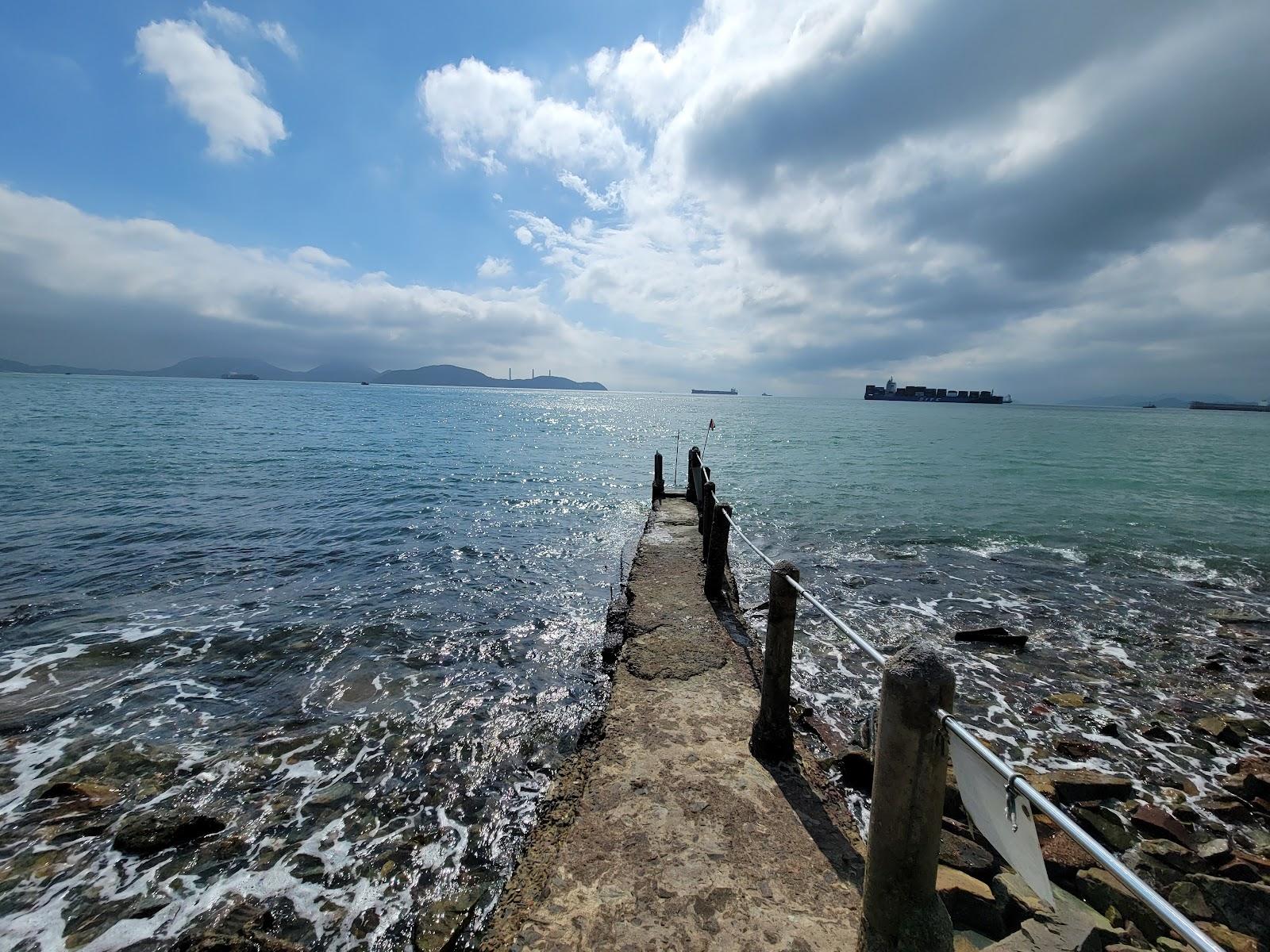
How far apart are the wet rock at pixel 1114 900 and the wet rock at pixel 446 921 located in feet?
16.0

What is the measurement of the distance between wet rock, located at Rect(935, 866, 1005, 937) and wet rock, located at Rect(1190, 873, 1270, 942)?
1.98 m

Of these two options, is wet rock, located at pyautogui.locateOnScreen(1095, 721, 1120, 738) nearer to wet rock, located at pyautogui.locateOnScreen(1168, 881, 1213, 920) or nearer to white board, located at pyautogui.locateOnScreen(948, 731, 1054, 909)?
wet rock, located at pyautogui.locateOnScreen(1168, 881, 1213, 920)

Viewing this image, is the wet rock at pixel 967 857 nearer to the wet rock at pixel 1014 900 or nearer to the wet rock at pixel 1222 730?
the wet rock at pixel 1014 900

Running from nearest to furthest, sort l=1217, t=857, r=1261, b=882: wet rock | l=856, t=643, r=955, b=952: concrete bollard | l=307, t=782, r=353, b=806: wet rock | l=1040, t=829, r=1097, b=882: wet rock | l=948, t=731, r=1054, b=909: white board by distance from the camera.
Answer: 1. l=948, t=731, r=1054, b=909: white board
2. l=856, t=643, r=955, b=952: concrete bollard
3. l=1040, t=829, r=1097, b=882: wet rock
4. l=1217, t=857, r=1261, b=882: wet rock
5. l=307, t=782, r=353, b=806: wet rock

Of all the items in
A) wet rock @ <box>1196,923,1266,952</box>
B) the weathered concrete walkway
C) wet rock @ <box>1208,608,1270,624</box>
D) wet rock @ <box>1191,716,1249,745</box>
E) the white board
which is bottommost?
wet rock @ <box>1208,608,1270,624</box>

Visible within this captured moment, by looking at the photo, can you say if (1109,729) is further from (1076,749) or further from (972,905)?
(972,905)

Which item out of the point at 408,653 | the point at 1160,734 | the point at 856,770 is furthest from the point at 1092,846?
the point at 408,653

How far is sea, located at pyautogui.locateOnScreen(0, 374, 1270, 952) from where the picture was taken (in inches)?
192

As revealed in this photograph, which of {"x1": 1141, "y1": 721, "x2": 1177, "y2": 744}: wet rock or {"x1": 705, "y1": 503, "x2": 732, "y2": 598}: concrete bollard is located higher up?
{"x1": 705, "y1": 503, "x2": 732, "y2": 598}: concrete bollard

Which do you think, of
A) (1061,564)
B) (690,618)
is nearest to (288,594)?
(690,618)

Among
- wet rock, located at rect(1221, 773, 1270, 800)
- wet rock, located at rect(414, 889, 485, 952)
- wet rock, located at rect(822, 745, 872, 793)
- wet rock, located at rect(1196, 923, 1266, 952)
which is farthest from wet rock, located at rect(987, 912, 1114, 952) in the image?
wet rock, located at rect(1221, 773, 1270, 800)

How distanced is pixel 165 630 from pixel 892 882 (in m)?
10.9

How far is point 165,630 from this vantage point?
892 centimetres

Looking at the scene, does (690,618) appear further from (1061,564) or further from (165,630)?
(1061,564)
